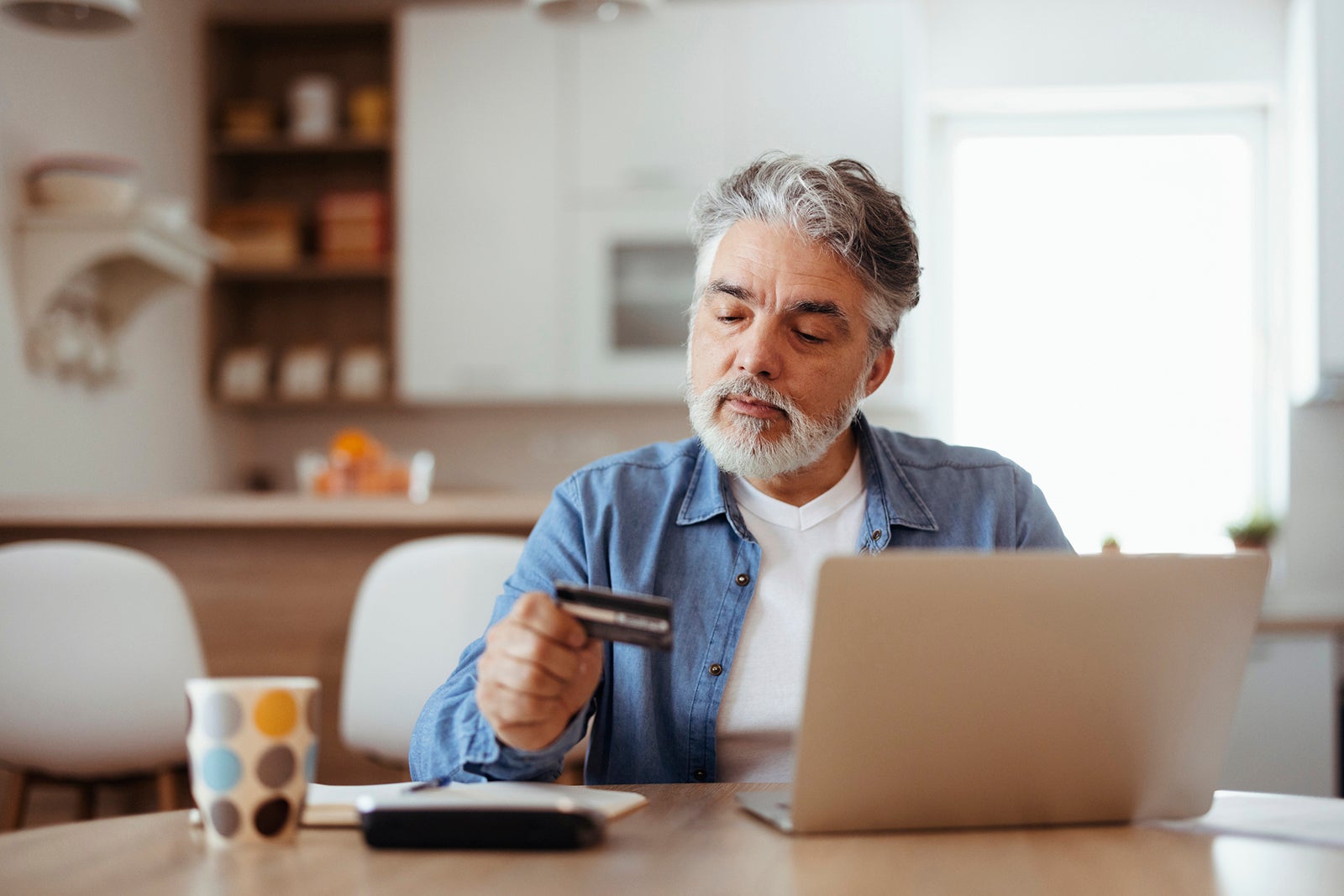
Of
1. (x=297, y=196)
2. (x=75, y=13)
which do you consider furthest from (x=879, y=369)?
(x=297, y=196)

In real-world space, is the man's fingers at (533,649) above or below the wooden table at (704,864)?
above

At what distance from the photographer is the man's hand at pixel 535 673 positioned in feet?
2.95

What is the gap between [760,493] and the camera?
1404 millimetres

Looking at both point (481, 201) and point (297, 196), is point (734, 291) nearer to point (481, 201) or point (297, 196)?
point (481, 201)

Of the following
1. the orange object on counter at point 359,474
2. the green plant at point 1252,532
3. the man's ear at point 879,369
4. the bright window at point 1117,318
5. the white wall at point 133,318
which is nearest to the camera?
the man's ear at point 879,369

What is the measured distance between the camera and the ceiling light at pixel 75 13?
2361mm

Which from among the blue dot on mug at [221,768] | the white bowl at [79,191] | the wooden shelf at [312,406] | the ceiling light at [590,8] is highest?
the ceiling light at [590,8]

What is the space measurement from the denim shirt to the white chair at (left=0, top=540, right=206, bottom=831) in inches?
33.5

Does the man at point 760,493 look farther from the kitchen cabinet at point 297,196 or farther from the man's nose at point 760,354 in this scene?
the kitchen cabinet at point 297,196

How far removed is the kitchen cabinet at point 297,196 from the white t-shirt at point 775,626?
264 centimetres

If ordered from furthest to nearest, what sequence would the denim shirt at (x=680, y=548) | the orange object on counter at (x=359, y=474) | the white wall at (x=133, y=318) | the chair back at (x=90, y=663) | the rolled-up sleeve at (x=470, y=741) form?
the white wall at (x=133, y=318) < the orange object on counter at (x=359, y=474) < the chair back at (x=90, y=663) < the denim shirt at (x=680, y=548) < the rolled-up sleeve at (x=470, y=741)

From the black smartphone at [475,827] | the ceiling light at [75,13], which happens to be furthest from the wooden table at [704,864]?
the ceiling light at [75,13]

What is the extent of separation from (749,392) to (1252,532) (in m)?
2.70

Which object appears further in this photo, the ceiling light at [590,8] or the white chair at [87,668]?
the ceiling light at [590,8]
